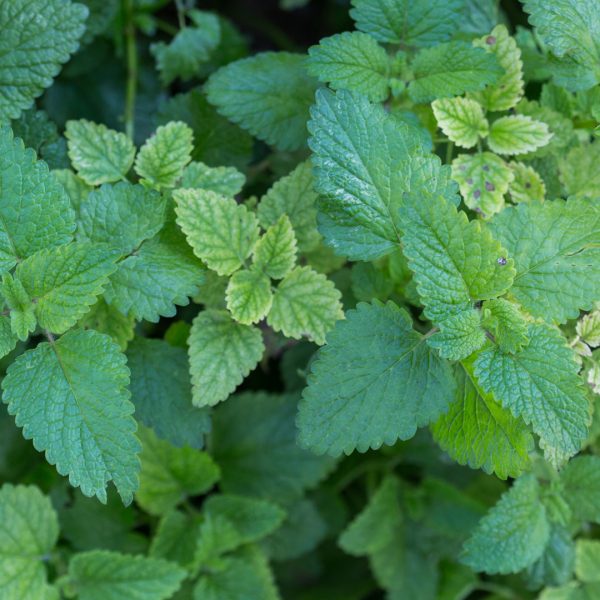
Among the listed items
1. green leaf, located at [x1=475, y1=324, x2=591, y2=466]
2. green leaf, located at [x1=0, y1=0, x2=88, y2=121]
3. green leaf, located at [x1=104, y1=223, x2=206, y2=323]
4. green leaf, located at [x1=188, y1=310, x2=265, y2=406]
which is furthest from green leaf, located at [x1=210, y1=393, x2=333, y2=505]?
green leaf, located at [x1=0, y1=0, x2=88, y2=121]

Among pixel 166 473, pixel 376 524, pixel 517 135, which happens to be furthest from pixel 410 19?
pixel 376 524

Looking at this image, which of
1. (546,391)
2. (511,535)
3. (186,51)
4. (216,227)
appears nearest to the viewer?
(546,391)

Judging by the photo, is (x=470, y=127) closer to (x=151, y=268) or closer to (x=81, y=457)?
(x=151, y=268)

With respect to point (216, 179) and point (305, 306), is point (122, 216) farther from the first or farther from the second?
point (305, 306)

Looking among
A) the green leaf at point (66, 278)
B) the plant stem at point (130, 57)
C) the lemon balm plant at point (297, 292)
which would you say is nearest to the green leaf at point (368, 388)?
the lemon balm plant at point (297, 292)

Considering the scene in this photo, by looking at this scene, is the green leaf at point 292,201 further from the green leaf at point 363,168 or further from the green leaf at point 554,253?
the green leaf at point 554,253

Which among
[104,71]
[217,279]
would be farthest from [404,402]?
[104,71]

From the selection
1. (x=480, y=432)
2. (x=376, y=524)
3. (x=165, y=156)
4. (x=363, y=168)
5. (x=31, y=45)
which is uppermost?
(x=31, y=45)

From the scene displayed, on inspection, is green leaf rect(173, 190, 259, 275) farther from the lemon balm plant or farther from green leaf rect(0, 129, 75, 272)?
green leaf rect(0, 129, 75, 272)
